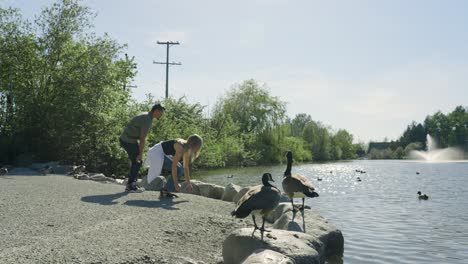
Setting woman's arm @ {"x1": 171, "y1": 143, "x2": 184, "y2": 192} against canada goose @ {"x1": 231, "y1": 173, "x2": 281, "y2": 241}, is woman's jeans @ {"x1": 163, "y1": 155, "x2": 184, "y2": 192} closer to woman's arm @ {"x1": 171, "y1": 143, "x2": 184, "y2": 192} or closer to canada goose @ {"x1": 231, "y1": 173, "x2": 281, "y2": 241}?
woman's arm @ {"x1": 171, "y1": 143, "x2": 184, "y2": 192}

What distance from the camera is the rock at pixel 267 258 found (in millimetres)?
5997

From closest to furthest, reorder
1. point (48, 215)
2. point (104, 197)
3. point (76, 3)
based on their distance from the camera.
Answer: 1. point (48, 215)
2. point (104, 197)
3. point (76, 3)

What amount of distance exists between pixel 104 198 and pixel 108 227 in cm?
311

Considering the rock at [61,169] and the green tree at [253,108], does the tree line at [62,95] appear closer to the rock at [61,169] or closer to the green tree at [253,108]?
the rock at [61,169]

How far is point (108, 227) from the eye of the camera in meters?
7.38

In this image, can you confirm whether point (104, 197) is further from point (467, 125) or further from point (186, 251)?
point (467, 125)

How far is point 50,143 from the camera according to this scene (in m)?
22.0

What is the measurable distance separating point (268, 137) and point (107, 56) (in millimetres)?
35333

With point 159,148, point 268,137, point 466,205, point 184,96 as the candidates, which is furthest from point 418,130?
point 159,148

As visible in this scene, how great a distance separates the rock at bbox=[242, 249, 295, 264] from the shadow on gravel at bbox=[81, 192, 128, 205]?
4.50 meters

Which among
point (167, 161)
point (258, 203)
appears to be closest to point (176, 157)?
point (167, 161)

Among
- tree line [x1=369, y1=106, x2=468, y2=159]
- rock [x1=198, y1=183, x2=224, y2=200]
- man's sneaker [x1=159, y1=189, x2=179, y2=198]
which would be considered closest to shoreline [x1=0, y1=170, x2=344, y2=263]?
man's sneaker [x1=159, y1=189, x2=179, y2=198]

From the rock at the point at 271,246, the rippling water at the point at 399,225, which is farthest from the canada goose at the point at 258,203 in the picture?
the rippling water at the point at 399,225

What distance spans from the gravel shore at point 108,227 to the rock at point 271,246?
427mm
